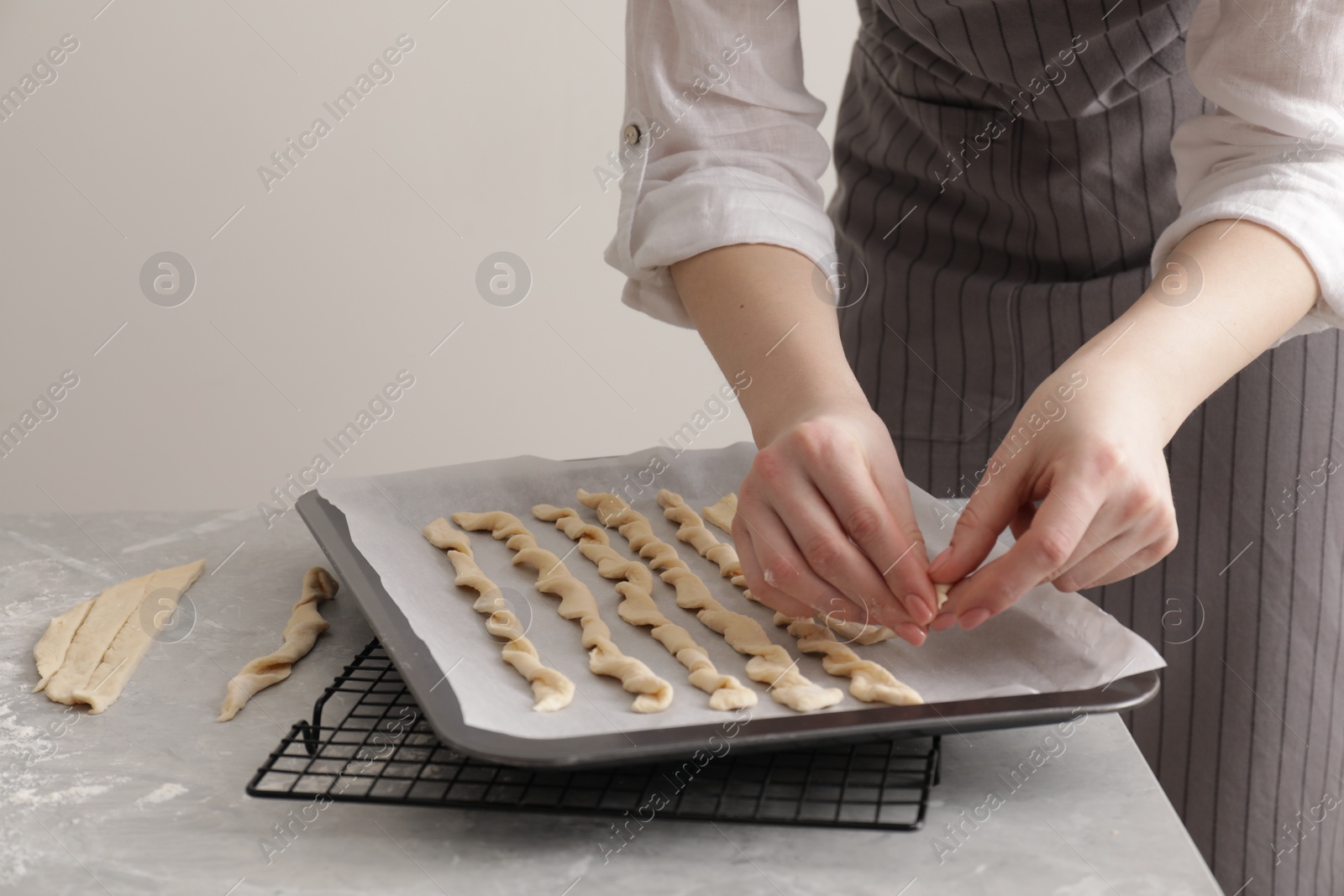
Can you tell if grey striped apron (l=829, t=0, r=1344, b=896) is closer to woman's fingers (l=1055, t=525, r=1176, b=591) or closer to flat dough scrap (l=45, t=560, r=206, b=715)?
woman's fingers (l=1055, t=525, r=1176, b=591)

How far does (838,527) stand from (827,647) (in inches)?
4.3

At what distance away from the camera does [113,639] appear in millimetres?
1023

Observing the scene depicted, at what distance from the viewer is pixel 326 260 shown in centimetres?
304

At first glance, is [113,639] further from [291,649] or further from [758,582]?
[758,582]

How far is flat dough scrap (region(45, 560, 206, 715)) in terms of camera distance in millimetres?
932

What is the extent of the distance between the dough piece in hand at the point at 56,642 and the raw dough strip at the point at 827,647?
1.90ft

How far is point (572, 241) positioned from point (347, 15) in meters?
0.80

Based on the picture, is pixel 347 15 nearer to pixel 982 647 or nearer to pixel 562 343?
pixel 562 343

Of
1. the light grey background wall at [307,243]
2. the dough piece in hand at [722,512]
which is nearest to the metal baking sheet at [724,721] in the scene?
the dough piece in hand at [722,512]

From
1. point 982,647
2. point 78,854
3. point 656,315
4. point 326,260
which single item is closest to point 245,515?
point 656,315

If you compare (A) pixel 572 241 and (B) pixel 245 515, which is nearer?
(B) pixel 245 515

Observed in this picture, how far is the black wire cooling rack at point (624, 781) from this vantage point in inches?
29.0

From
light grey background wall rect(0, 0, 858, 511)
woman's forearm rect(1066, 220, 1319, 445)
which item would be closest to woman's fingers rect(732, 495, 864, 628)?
woman's forearm rect(1066, 220, 1319, 445)

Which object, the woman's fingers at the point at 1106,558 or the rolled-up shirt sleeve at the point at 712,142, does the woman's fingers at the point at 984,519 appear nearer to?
the woman's fingers at the point at 1106,558
